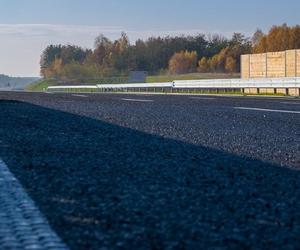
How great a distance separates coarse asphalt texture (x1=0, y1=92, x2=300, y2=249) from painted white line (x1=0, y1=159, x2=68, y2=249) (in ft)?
0.23

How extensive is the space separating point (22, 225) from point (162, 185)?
1.68 meters

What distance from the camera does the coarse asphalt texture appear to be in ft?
12.1

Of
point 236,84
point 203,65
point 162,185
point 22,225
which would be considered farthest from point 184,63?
point 22,225

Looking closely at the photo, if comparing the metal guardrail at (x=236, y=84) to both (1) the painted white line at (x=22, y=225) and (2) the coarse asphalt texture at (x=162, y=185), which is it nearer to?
(2) the coarse asphalt texture at (x=162, y=185)

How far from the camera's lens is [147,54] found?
13525 cm

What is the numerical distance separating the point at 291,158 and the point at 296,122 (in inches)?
224

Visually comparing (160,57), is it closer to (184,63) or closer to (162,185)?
(184,63)

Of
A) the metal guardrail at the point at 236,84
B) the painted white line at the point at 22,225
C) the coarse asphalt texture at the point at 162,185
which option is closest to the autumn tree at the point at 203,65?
the metal guardrail at the point at 236,84

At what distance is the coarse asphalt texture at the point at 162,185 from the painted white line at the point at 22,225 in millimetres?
69

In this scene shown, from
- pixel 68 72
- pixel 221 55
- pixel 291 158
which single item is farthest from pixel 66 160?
pixel 68 72

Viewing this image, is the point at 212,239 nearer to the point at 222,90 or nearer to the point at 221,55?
the point at 222,90

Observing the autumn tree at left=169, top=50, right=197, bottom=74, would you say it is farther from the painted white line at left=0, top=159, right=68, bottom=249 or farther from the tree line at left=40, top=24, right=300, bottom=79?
the painted white line at left=0, top=159, right=68, bottom=249

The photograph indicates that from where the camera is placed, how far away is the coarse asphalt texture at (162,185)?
3.68 m

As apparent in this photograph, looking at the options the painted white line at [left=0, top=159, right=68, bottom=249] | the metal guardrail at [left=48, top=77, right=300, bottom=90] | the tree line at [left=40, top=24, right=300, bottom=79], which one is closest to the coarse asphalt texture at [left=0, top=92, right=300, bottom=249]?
the painted white line at [left=0, top=159, right=68, bottom=249]
